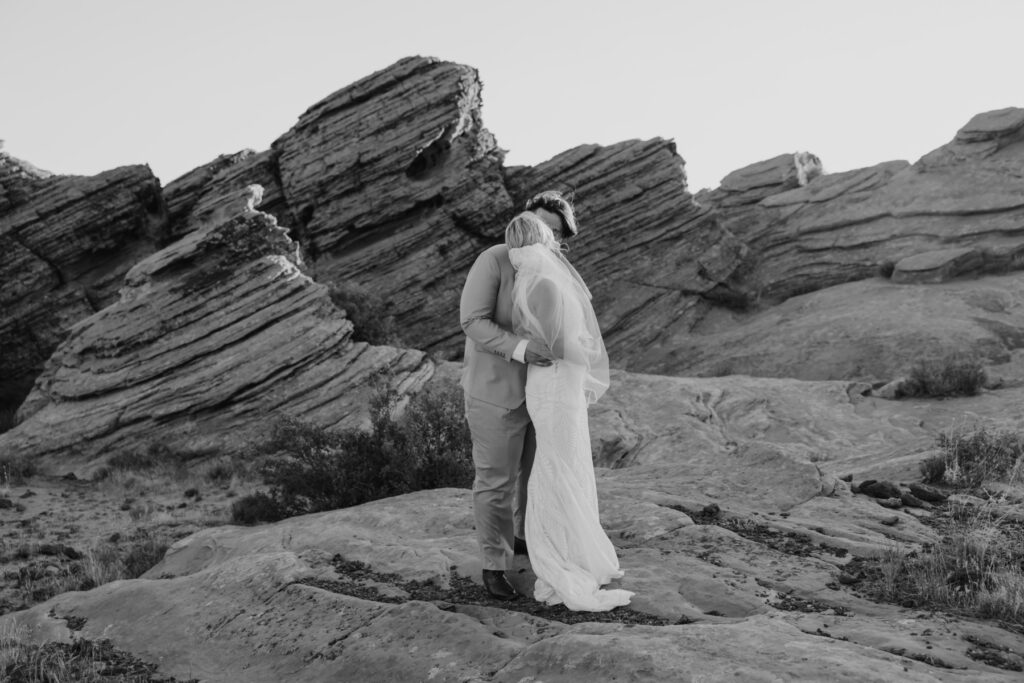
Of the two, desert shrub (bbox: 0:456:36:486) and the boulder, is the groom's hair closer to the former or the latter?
the boulder

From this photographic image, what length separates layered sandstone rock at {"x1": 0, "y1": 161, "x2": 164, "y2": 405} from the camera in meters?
27.8

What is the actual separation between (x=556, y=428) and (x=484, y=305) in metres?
0.95

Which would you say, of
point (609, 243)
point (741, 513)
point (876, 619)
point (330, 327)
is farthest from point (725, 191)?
point (876, 619)

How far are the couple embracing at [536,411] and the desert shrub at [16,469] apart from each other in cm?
1383

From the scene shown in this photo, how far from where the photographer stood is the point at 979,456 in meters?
9.17

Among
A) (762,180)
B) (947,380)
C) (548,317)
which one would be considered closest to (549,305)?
(548,317)

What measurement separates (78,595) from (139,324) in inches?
535

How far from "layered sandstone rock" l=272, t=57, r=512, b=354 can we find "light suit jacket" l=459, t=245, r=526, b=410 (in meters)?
22.3

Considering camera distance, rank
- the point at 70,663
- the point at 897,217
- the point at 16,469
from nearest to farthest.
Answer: the point at 70,663, the point at 16,469, the point at 897,217

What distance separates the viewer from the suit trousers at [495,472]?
616cm

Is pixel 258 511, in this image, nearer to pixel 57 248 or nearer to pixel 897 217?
pixel 57 248

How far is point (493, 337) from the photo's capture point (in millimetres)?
6160

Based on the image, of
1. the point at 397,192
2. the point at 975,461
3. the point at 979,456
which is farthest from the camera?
the point at 397,192

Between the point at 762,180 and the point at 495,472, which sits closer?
the point at 495,472
